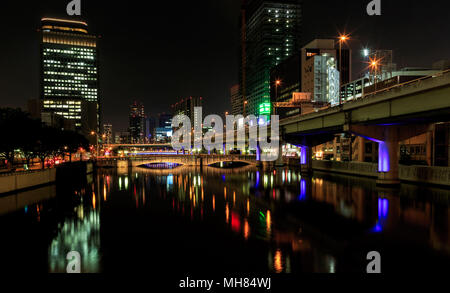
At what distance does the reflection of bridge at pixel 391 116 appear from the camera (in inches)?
1114

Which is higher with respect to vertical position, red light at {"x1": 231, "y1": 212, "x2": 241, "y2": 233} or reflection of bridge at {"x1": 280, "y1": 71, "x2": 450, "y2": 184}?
reflection of bridge at {"x1": 280, "y1": 71, "x2": 450, "y2": 184}

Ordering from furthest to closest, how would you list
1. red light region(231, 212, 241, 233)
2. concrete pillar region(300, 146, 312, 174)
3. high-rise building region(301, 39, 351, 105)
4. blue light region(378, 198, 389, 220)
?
high-rise building region(301, 39, 351, 105), concrete pillar region(300, 146, 312, 174), blue light region(378, 198, 389, 220), red light region(231, 212, 241, 233)

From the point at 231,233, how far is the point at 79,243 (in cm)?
993

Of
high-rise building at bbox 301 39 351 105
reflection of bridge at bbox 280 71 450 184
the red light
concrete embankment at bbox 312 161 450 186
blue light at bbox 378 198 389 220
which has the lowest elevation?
the red light

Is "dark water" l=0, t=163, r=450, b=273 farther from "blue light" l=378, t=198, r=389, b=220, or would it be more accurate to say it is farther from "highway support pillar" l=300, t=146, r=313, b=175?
"highway support pillar" l=300, t=146, r=313, b=175

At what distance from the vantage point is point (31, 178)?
42.4 meters

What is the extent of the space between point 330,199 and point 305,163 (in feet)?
125

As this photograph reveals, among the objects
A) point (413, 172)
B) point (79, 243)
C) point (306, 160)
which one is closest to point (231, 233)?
point (79, 243)

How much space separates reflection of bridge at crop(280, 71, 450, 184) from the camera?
2830 cm

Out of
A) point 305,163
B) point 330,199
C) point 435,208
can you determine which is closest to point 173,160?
point 305,163

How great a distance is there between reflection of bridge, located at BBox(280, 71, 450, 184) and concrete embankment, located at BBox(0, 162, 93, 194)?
4419cm

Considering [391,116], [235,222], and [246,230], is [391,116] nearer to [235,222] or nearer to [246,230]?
[235,222]

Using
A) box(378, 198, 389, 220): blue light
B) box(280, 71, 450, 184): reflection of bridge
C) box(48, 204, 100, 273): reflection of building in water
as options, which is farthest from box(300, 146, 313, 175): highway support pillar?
box(48, 204, 100, 273): reflection of building in water

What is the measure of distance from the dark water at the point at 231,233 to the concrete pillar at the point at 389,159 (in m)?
3.79
